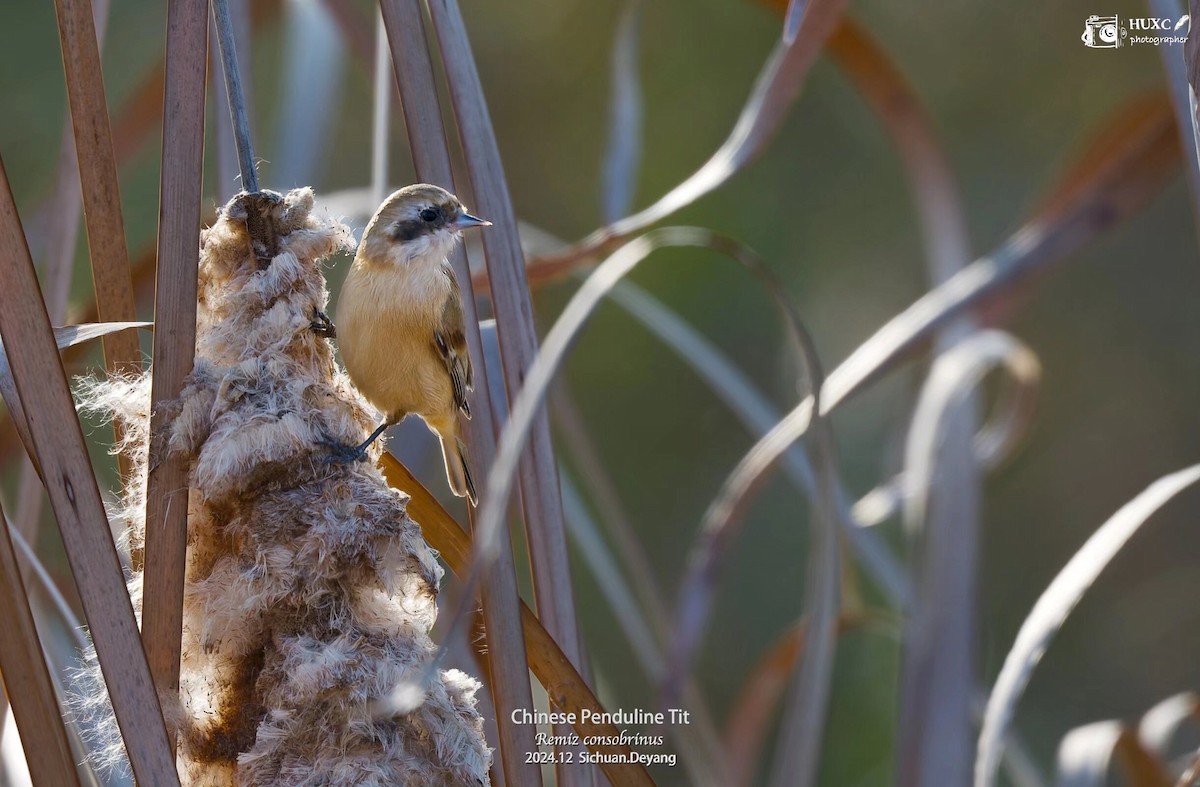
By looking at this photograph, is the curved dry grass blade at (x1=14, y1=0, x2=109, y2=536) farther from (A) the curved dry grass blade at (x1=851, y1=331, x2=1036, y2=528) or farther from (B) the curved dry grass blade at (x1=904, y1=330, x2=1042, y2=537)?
(A) the curved dry grass blade at (x1=851, y1=331, x2=1036, y2=528)

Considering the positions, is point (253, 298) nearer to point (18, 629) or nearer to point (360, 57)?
point (18, 629)

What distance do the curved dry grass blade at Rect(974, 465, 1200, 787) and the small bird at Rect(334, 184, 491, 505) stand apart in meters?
0.94

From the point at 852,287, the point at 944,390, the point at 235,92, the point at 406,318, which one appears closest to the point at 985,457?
the point at 944,390

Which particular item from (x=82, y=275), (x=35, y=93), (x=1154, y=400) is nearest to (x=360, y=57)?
(x=82, y=275)

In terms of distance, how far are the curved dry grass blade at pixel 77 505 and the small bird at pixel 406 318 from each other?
0.82m

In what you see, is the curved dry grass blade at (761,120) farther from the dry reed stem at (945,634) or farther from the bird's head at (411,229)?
the dry reed stem at (945,634)

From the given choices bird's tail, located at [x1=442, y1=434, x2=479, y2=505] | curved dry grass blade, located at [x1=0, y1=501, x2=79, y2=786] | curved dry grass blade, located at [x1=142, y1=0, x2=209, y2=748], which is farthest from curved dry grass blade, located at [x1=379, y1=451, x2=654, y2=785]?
bird's tail, located at [x1=442, y1=434, x2=479, y2=505]

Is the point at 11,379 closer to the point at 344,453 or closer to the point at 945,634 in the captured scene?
the point at 344,453

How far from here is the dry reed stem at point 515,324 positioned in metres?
1.28

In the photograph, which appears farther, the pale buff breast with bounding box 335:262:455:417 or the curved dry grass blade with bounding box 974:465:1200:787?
the pale buff breast with bounding box 335:262:455:417

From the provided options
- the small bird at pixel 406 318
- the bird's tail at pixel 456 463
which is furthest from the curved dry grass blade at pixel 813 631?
the bird's tail at pixel 456 463

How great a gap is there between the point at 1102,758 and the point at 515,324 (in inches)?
40.6

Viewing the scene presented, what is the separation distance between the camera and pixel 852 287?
24.3 feet

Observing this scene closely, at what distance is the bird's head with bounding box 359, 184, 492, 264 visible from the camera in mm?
1778
